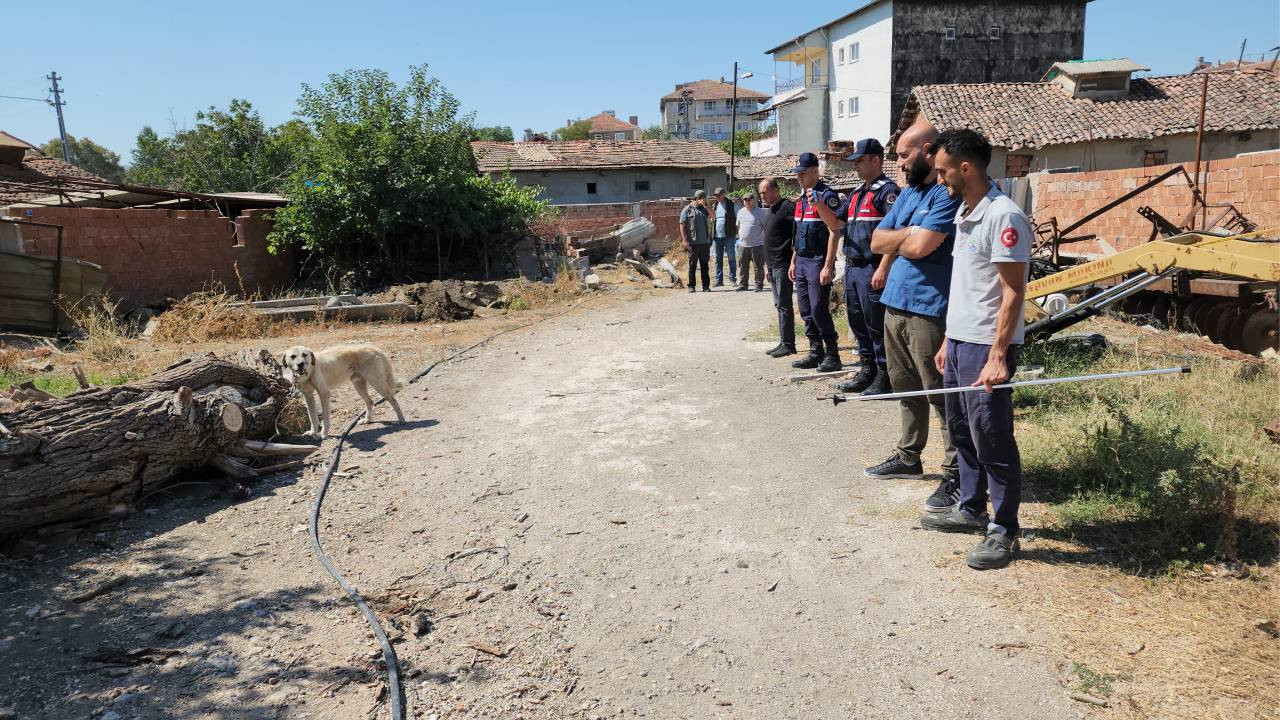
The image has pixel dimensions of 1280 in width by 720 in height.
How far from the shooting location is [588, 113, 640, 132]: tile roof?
84.7 m

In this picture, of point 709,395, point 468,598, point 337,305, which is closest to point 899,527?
point 468,598

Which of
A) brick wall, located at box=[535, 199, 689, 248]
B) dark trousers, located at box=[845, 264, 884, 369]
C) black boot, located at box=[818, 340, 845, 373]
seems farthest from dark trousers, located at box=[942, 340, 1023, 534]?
brick wall, located at box=[535, 199, 689, 248]

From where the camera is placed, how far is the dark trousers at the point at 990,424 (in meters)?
3.32

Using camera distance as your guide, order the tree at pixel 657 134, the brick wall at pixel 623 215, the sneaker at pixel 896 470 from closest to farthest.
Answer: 1. the sneaker at pixel 896 470
2. the brick wall at pixel 623 215
3. the tree at pixel 657 134

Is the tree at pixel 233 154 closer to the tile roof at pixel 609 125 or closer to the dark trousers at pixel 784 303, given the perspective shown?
the dark trousers at pixel 784 303

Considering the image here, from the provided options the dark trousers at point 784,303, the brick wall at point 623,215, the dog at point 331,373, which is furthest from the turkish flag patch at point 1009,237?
the brick wall at point 623,215

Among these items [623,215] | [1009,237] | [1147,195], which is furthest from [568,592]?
[623,215]

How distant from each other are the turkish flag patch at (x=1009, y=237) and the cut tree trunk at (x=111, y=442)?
15.9 ft

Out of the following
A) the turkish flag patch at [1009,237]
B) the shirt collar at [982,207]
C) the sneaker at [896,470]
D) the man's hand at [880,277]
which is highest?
the shirt collar at [982,207]

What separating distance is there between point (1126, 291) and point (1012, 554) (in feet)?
5.28

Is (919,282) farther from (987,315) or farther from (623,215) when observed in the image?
(623,215)

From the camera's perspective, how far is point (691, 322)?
11023 mm

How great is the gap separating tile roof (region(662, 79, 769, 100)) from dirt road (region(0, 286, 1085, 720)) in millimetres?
89444

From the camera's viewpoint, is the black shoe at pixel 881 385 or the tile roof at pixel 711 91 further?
the tile roof at pixel 711 91
